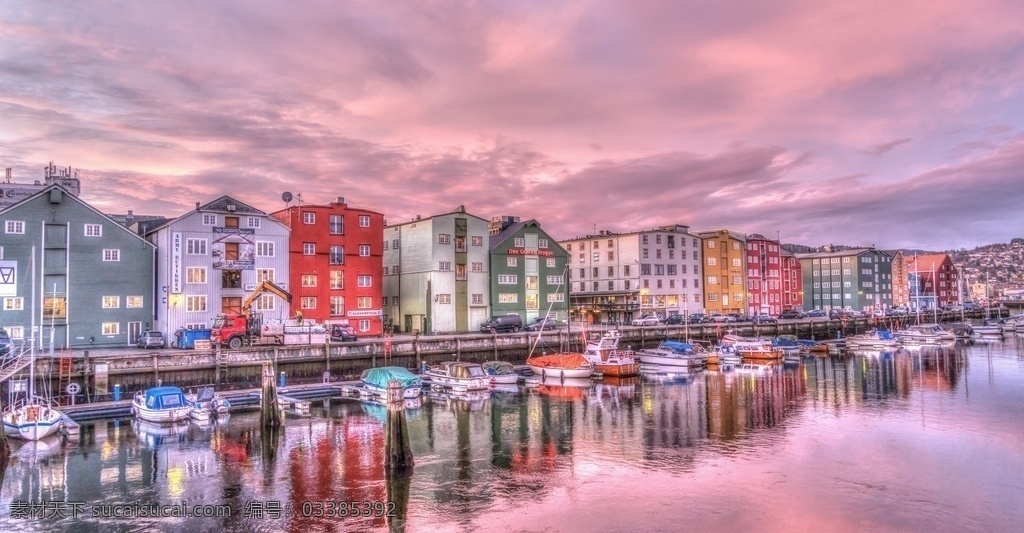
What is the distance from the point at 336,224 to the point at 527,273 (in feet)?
85.5

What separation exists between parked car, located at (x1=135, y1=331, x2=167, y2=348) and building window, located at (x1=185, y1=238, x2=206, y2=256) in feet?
26.8

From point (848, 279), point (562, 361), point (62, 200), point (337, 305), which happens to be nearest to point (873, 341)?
point (562, 361)

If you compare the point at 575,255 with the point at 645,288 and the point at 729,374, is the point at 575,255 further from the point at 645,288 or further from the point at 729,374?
the point at 729,374

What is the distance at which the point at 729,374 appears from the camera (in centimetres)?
6444

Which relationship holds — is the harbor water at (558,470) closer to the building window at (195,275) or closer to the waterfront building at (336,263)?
the waterfront building at (336,263)

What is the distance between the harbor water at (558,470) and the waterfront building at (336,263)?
2149 centimetres

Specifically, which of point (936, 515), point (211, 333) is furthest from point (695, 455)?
point (211, 333)

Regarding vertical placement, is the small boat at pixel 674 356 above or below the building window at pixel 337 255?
below

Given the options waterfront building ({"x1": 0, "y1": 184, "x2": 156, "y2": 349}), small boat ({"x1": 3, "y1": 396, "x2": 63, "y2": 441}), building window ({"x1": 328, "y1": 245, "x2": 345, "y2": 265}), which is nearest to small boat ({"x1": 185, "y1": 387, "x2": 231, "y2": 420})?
small boat ({"x1": 3, "y1": 396, "x2": 63, "y2": 441})

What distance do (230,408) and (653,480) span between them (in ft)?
95.1

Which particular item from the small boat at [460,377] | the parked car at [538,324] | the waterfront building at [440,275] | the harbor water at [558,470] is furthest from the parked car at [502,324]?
the harbor water at [558,470]

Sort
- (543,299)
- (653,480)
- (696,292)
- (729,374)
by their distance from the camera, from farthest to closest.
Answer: (696,292), (543,299), (729,374), (653,480)

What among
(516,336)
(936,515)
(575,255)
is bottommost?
(936,515)

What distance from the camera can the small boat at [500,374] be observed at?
178ft
